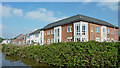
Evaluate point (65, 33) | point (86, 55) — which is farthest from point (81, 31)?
point (86, 55)

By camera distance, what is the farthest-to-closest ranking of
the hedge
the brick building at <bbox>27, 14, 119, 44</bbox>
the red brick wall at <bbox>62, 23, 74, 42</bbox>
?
the red brick wall at <bbox>62, 23, 74, 42</bbox>, the brick building at <bbox>27, 14, 119, 44</bbox>, the hedge

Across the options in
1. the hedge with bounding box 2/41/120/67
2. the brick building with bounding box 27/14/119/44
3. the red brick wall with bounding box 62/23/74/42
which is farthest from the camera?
the red brick wall with bounding box 62/23/74/42

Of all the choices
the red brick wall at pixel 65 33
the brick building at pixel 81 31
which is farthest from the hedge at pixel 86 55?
the red brick wall at pixel 65 33

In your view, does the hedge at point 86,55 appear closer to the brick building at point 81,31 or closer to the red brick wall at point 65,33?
the brick building at point 81,31

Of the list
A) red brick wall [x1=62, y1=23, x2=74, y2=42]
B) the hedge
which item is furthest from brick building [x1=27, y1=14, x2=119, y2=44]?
the hedge

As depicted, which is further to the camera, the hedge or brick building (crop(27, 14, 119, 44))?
brick building (crop(27, 14, 119, 44))

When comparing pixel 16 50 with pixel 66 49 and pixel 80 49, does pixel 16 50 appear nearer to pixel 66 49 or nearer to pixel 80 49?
pixel 66 49

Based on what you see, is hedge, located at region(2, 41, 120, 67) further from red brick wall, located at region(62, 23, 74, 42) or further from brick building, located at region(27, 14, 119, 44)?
red brick wall, located at region(62, 23, 74, 42)

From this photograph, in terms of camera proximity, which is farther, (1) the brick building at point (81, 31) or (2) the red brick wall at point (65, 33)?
(2) the red brick wall at point (65, 33)

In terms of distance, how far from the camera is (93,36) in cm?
2252

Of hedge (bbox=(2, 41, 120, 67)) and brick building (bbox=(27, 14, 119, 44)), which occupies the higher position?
brick building (bbox=(27, 14, 119, 44))

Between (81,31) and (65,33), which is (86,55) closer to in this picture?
(81,31)

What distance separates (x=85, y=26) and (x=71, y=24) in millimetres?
3017

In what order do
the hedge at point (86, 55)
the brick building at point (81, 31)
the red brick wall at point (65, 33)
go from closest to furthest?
the hedge at point (86, 55) < the brick building at point (81, 31) < the red brick wall at point (65, 33)
